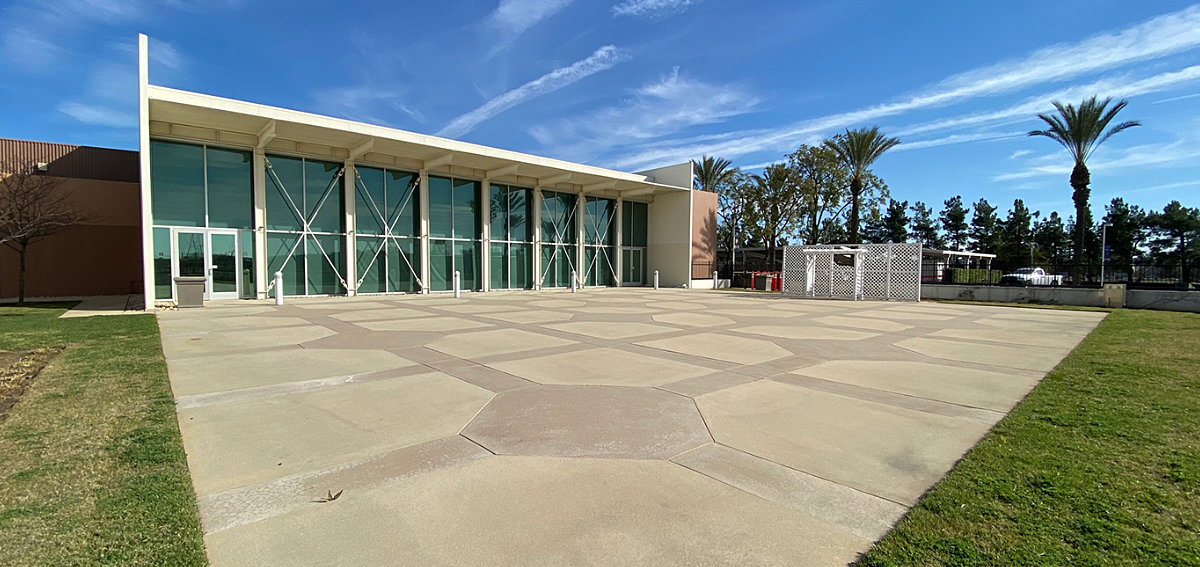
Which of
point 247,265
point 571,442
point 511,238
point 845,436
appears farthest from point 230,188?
point 845,436

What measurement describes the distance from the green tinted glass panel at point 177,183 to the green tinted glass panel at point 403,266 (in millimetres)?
6711

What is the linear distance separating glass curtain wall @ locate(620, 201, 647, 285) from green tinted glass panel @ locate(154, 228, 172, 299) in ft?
70.9

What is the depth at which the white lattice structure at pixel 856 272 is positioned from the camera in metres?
22.7

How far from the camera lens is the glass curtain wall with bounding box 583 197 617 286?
101ft

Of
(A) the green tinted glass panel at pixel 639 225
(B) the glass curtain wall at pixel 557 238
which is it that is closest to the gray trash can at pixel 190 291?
Result: (B) the glass curtain wall at pixel 557 238

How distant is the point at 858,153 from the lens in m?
34.5

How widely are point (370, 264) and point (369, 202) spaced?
2.61 metres

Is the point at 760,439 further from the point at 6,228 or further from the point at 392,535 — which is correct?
the point at 6,228

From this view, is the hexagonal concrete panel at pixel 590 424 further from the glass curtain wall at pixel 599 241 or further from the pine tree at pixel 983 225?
the pine tree at pixel 983 225

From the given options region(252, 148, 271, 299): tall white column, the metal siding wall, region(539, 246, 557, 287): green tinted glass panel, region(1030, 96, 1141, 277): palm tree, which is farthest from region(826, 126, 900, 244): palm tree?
the metal siding wall

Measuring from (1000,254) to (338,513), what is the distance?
254 ft

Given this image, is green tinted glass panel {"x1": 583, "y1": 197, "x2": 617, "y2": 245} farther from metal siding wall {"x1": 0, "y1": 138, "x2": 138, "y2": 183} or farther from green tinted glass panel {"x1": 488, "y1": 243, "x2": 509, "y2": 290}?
metal siding wall {"x1": 0, "y1": 138, "x2": 138, "y2": 183}

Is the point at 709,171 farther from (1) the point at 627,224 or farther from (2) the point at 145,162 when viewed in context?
(2) the point at 145,162

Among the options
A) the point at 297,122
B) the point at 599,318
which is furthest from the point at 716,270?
the point at 297,122
